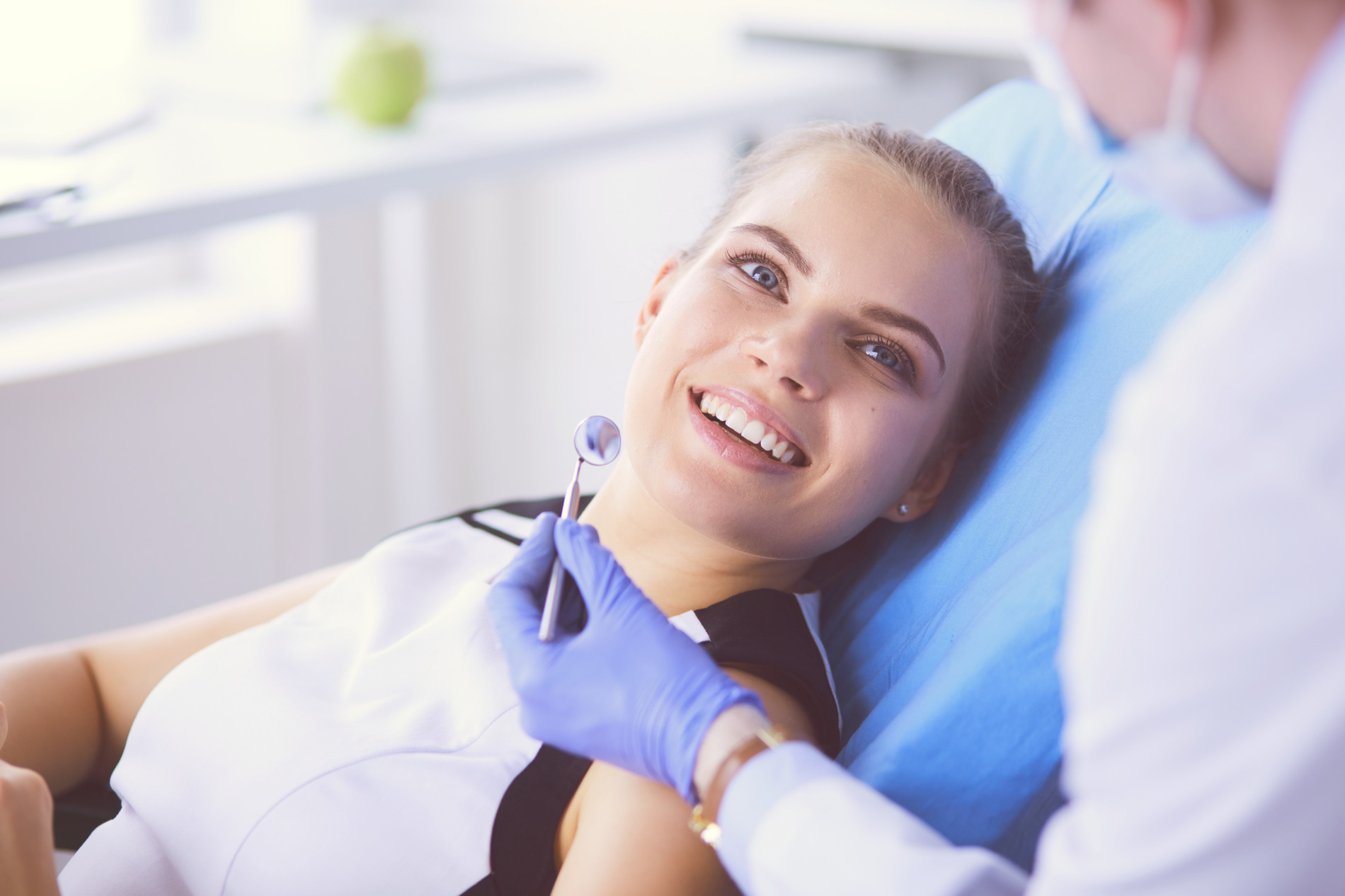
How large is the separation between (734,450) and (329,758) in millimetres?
389

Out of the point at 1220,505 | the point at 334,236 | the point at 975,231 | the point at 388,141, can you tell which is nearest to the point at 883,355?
the point at 975,231

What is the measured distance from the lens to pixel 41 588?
1.84m

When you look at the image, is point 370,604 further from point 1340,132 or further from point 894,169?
point 1340,132

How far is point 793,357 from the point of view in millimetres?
973

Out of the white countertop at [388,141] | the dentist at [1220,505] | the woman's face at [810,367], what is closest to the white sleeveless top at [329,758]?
the woman's face at [810,367]

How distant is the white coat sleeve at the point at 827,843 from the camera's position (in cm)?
65

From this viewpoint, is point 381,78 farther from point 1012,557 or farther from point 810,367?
point 1012,557

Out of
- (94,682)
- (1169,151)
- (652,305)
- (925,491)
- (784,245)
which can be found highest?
(1169,151)

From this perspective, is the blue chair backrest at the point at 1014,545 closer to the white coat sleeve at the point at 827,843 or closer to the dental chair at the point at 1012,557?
the dental chair at the point at 1012,557

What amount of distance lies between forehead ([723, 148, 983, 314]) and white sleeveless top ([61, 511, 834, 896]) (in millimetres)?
291

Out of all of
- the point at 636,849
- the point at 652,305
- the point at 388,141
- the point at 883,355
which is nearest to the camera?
the point at 636,849

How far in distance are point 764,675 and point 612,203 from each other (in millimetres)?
1914

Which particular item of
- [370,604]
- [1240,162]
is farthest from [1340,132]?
[370,604]

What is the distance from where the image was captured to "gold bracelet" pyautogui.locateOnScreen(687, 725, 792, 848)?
2.40 ft
